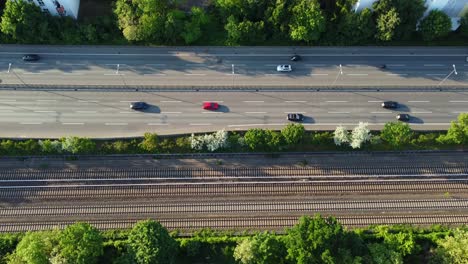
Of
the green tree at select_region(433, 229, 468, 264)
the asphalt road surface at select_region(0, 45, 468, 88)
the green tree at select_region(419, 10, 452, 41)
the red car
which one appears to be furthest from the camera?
the asphalt road surface at select_region(0, 45, 468, 88)

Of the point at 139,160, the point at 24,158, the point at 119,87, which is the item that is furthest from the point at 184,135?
the point at 24,158

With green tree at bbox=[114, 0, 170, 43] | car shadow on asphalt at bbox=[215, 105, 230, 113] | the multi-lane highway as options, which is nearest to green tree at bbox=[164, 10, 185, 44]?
green tree at bbox=[114, 0, 170, 43]

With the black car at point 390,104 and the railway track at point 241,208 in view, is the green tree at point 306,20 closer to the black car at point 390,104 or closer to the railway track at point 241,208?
the black car at point 390,104

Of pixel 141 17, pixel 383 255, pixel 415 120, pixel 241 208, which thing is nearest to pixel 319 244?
pixel 383 255

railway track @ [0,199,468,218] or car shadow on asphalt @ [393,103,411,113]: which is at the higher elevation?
car shadow on asphalt @ [393,103,411,113]

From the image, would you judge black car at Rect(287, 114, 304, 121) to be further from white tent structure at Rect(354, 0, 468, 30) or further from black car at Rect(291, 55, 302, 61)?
white tent structure at Rect(354, 0, 468, 30)

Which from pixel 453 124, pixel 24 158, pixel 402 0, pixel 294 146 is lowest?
pixel 24 158

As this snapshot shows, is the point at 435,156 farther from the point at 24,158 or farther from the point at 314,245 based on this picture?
the point at 24,158

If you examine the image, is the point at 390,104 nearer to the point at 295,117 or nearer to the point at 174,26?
the point at 295,117
